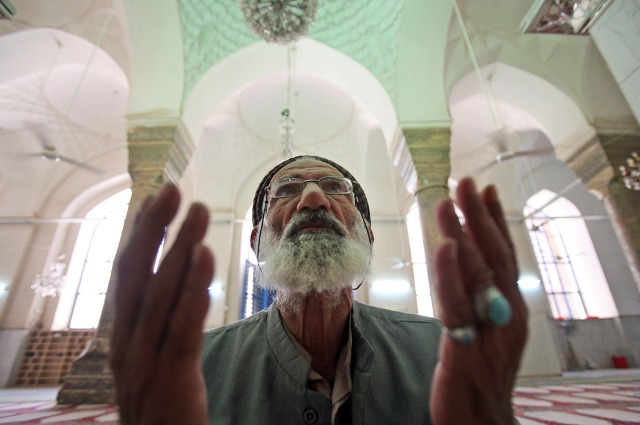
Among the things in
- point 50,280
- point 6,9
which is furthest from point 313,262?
point 50,280

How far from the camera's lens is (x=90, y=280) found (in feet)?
30.5

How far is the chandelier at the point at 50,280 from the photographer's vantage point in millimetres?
7746

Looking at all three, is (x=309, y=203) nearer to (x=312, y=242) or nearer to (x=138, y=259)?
(x=312, y=242)

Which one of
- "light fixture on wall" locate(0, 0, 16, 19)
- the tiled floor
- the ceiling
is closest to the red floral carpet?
the tiled floor

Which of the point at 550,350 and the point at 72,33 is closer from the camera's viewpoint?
the point at 72,33

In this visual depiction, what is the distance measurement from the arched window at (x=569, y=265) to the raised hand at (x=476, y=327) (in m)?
9.94

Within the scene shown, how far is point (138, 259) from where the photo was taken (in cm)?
47

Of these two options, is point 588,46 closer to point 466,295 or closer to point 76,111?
point 466,295

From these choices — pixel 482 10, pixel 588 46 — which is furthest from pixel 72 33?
pixel 588 46

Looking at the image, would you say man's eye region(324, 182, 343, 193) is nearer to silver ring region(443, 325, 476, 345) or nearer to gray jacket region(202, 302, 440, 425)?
gray jacket region(202, 302, 440, 425)

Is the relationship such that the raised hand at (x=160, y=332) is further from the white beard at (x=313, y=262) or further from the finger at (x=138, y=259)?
the white beard at (x=313, y=262)

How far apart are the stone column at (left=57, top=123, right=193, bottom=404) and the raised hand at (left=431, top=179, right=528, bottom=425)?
3.43 metres

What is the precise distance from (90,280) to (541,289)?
1230 cm

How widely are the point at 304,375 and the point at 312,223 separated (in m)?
0.50
